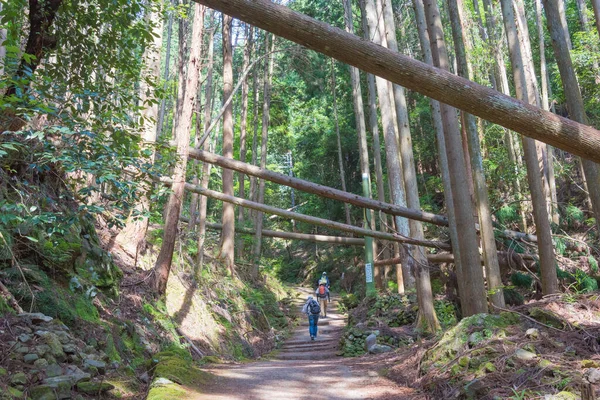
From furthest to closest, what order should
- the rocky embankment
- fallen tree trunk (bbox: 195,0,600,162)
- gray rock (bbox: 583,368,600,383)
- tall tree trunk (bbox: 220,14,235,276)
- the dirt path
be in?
tall tree trunk (bbox: 220,14,235,276)
the dirt path
the rocky embankment
gray rock (bbox: 583,368,600,383)
fallen tree trunk (bbox: 195,0,600,162)

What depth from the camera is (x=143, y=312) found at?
29.3 ft

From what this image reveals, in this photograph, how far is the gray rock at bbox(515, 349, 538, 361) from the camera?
4.72 metres

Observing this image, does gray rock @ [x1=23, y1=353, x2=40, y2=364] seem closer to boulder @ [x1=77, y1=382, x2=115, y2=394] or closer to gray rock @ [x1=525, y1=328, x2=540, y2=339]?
boulder @ [x1=77, y1=382, x2=115, y2=394]

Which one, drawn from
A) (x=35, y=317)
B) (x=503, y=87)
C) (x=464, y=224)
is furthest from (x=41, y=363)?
(x=503, y=87)

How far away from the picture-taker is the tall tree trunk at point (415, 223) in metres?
10.5

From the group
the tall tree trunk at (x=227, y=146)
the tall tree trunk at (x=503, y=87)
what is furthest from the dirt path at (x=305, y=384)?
the tall tree trunk at (x=503, y=87)

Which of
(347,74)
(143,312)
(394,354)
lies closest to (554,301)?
(394,354)

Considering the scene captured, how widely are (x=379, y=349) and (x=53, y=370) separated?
7.35 m

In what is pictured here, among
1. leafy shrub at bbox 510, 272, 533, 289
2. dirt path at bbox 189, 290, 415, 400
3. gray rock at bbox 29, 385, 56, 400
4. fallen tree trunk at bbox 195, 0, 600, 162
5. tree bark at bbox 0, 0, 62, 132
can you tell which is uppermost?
tree bark at bbox 0, 0, 62, 132

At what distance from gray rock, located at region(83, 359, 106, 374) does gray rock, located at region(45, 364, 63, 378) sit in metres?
0.54

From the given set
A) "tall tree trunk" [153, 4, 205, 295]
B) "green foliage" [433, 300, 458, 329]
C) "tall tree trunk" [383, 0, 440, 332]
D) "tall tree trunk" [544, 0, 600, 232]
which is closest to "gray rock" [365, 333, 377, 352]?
"tall tree trunk" [383, 0, 440, 332]

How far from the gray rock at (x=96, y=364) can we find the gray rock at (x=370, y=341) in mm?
6648

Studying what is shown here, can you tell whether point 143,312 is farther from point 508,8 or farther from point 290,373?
point 508,8

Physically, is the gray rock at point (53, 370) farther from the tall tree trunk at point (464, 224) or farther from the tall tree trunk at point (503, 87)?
the tall tree trunk at point (503, 87)
